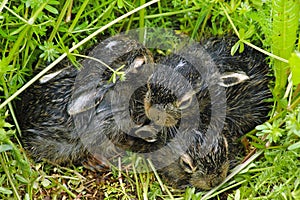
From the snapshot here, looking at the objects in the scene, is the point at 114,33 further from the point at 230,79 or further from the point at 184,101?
the point at 230,79

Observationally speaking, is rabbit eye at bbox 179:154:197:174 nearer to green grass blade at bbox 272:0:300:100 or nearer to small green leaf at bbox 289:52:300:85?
green grass blade at bbox 272:0:300:100

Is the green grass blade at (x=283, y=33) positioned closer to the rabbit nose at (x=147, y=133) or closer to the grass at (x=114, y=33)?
the grass at (x=114, y=33)

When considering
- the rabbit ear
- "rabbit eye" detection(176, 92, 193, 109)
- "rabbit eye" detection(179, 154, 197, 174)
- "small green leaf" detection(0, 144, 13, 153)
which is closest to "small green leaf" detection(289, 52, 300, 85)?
the rabbit ear

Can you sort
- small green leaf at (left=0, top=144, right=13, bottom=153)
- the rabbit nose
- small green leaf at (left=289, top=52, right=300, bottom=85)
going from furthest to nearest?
the rabbit nose → small green leaf at (left=0, top=144, right=13, bottom=153) → small green leaf at (left=289, top=52, right=300, bottom=85)

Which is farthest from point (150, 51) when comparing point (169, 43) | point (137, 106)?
point (137, 106)

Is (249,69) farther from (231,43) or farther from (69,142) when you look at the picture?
(69,142)

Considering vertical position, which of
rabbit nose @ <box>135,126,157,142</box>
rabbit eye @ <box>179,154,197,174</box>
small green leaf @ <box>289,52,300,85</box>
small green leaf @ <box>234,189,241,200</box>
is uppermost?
small green leaf @ <box>289,52,300,85</box>

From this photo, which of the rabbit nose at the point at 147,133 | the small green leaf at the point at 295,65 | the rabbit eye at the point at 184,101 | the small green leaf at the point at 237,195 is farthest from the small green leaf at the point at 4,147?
the small green leaf at the point at 295,65
